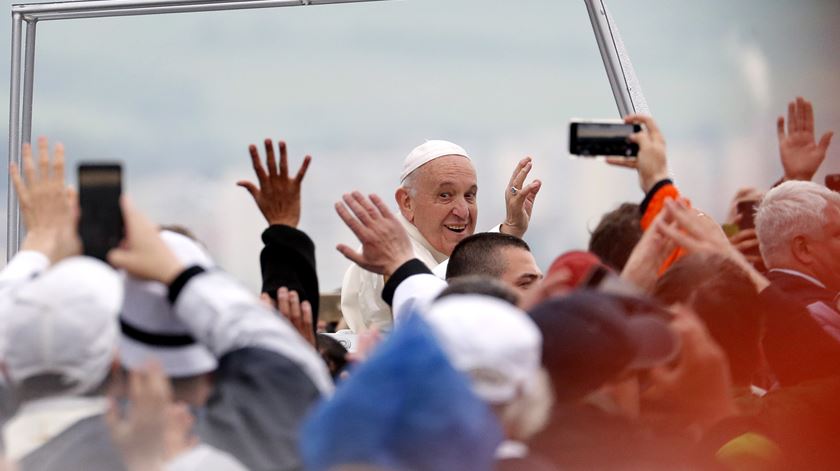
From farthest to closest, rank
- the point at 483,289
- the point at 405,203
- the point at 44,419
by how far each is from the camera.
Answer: the point at 405,203
the point at 483,289
the point at 44,419

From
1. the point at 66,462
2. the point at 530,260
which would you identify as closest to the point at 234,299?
the point at 66,462

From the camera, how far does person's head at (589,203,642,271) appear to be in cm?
237

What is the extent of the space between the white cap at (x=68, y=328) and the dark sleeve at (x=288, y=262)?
104 cm

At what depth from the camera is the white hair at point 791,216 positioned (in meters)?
3.23

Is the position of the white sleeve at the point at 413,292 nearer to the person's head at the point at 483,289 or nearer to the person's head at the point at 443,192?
the person's head at the point at 483,289

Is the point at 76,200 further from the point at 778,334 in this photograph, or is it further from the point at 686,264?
the point at 778,334

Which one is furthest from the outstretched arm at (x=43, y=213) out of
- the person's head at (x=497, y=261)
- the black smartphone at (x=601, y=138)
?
the person's head at (x=497, y=261)

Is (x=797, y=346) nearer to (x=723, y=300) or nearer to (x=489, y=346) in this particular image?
(x=723, y=300)

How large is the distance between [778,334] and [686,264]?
0.61 meters

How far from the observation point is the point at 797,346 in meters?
2.70

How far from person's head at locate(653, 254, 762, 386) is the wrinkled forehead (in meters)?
2.10

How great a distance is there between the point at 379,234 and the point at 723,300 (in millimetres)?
824

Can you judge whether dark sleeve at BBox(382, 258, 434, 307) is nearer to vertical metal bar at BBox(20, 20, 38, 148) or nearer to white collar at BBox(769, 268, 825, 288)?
white collar at BBox(769, 268, 825, 288)

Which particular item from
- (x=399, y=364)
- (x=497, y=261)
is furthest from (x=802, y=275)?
(x=399, y=364)
